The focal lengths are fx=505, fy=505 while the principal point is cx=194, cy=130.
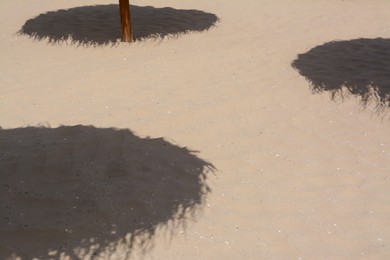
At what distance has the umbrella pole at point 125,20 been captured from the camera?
27.4ft

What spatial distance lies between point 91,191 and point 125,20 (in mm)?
4665

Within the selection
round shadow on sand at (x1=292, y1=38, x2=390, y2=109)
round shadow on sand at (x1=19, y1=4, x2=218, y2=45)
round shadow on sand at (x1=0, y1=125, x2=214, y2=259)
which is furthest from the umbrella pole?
round shadow on sand at (x1=0, y1=125, x2=214, y2=259)

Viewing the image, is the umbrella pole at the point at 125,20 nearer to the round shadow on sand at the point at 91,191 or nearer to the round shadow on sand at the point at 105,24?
the round shadow on sand at the point at 105,24

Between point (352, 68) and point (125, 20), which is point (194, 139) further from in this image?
point (125, 20)

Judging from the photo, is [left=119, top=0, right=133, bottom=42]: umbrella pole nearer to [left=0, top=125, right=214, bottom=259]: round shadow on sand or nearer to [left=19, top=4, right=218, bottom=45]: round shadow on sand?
[left=19, top=4, right=218, bottom=45]: round shadow on sand

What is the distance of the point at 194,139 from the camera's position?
5508 mm

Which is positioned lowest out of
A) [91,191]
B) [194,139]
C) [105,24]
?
[91,191]

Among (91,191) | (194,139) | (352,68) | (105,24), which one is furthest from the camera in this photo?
(105,24)

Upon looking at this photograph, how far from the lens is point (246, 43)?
858 cm

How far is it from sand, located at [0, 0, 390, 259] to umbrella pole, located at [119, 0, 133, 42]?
0.24 meters

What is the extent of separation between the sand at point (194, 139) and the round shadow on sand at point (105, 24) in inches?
2.1

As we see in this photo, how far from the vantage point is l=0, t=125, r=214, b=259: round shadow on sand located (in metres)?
3.81

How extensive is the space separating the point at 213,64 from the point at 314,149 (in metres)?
2.83

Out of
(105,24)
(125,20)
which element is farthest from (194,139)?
(105,24)
